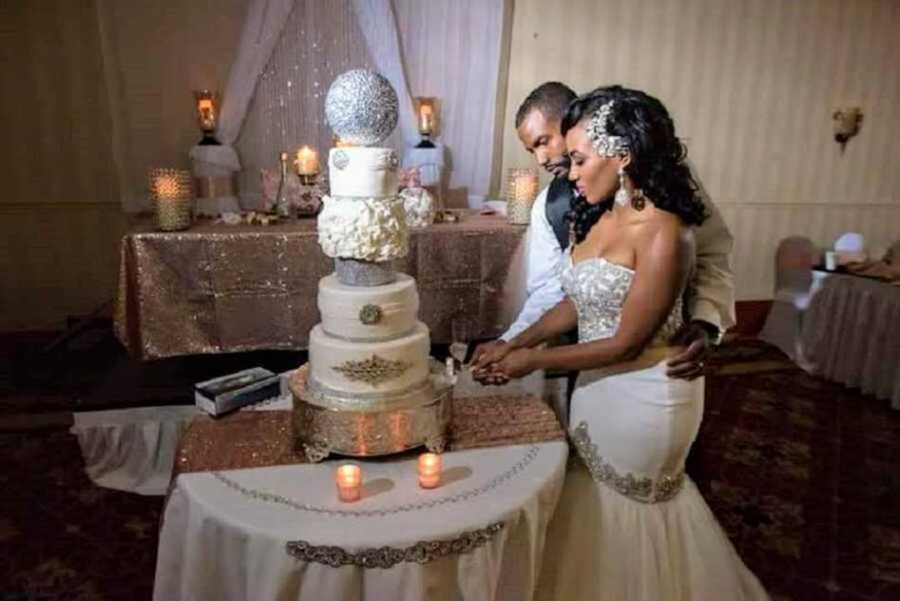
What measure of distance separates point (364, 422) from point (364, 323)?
0.24m

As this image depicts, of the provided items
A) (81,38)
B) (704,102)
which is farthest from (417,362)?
(704,102)

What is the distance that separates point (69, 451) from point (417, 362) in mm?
2558

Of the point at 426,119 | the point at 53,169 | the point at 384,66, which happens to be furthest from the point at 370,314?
the point at 53,169

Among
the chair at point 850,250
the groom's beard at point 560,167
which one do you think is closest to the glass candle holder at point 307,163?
the groom's beard at point 560,167

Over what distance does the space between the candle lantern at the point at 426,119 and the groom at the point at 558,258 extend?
5.90ft

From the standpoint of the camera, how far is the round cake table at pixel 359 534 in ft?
4.53

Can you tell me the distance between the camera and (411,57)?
4.62 m

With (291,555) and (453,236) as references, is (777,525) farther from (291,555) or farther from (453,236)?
(291,555)

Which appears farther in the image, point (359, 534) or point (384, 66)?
point (384, 66)

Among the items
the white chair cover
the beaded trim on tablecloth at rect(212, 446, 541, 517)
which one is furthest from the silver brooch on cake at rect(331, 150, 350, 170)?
the white chair cover

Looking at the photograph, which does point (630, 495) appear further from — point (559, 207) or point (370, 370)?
point (559, 207)

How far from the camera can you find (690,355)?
1.81 metres

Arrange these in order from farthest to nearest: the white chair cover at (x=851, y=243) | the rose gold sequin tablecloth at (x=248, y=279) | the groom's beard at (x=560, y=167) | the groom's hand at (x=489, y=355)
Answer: the white chair cover at (x=851, y=243), the rose gold sequin tablecloth at (x=248, y=279), the groom's beard at (x=560, y=167), the groom's hand at (x=489, y=355)

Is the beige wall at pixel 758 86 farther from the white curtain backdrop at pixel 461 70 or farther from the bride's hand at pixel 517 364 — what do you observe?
the bride's hand at pixel 517 364
